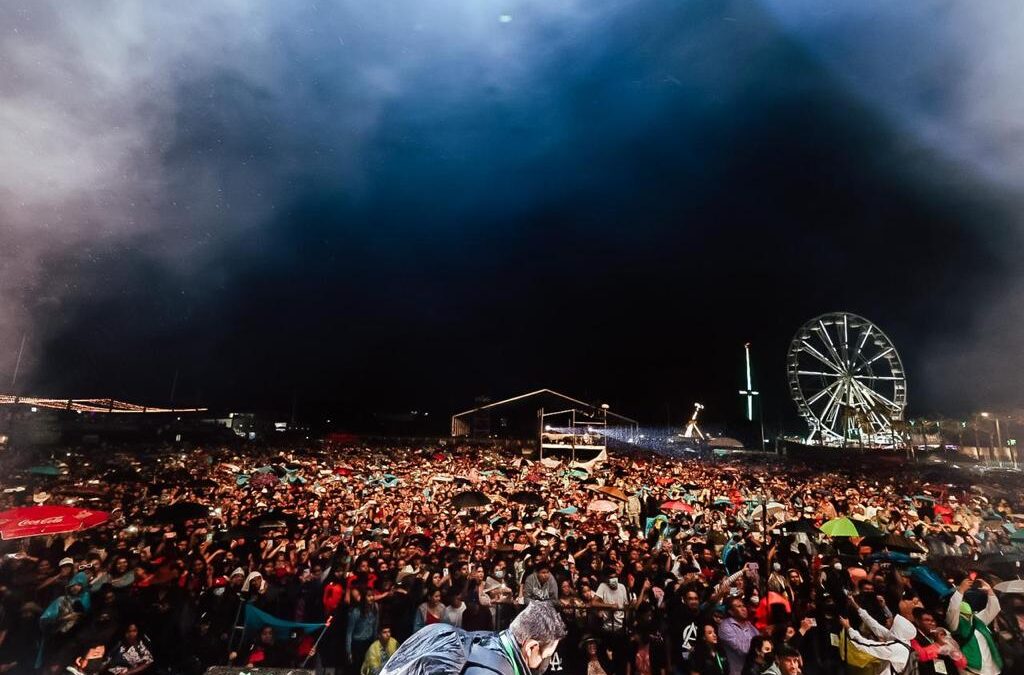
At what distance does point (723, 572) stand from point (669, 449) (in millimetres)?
2356

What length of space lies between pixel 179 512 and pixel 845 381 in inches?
521

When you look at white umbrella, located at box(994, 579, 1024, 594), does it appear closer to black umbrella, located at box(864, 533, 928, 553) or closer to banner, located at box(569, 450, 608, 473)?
black umbrella, located at box(864, 533, 928, 553)

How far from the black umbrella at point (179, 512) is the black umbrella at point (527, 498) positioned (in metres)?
4.36

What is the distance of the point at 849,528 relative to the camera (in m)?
6.69

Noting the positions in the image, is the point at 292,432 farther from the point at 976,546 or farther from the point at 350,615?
the point at 976,546

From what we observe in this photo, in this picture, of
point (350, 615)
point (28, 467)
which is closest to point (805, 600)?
point (350, 615)

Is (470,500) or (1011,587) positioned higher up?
(470,500)

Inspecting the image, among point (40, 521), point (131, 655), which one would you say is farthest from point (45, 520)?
point (131, 655)

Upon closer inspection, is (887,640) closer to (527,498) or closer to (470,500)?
(527,498)

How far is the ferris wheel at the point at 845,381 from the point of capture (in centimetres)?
969

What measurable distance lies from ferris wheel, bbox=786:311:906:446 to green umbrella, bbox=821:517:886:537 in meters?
2.61

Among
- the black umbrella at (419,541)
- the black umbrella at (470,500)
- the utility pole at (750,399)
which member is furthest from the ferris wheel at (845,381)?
the black umbrella at (419,541)

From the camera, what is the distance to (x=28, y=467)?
22.0 feet

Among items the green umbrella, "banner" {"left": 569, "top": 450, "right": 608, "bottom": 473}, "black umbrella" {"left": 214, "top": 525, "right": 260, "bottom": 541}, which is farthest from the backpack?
the green umbrella
